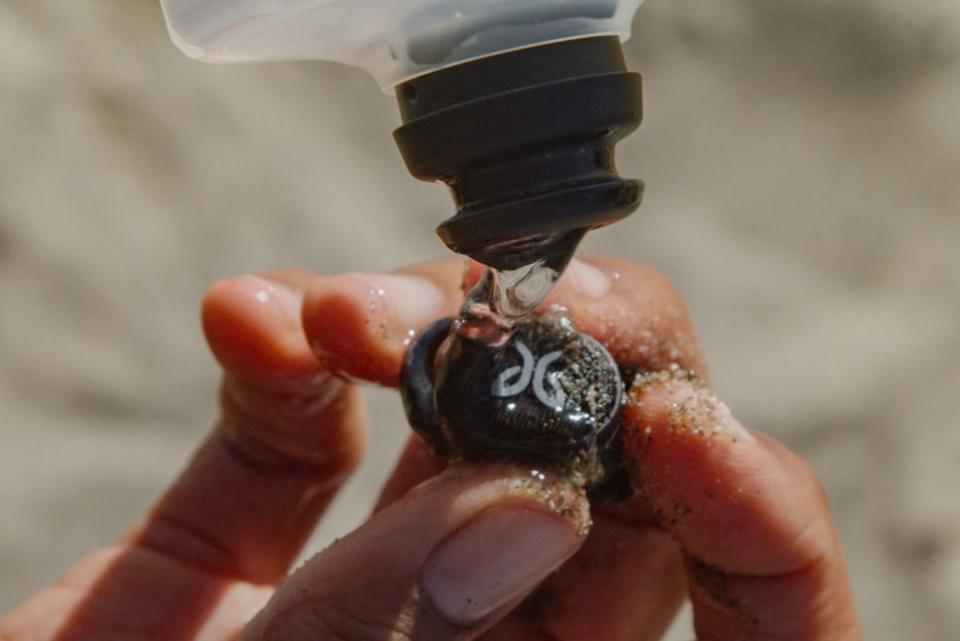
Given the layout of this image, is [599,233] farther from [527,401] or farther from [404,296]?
[527,401]

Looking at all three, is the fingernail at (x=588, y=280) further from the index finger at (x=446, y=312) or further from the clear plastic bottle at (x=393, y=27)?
the clear plastic bottle at (x=393, y=27)

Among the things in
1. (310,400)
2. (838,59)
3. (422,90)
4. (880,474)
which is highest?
(422,90)

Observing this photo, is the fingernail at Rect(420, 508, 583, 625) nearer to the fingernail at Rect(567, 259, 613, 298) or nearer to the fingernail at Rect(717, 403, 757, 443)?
the fingernail at Rect(717, 403, 757, 443)

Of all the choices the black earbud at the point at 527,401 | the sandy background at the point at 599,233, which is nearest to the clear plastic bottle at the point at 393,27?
the black earbud at the point at 527,401

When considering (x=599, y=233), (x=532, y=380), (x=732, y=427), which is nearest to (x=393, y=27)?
(x=532, y=380)

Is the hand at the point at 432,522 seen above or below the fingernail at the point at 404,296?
below

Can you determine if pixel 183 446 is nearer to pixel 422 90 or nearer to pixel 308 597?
pixel 308 597

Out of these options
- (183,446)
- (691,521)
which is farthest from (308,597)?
(183,446)

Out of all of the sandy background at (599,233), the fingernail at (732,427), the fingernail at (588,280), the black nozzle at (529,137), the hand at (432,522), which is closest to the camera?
the black nozzle at (529,137)
